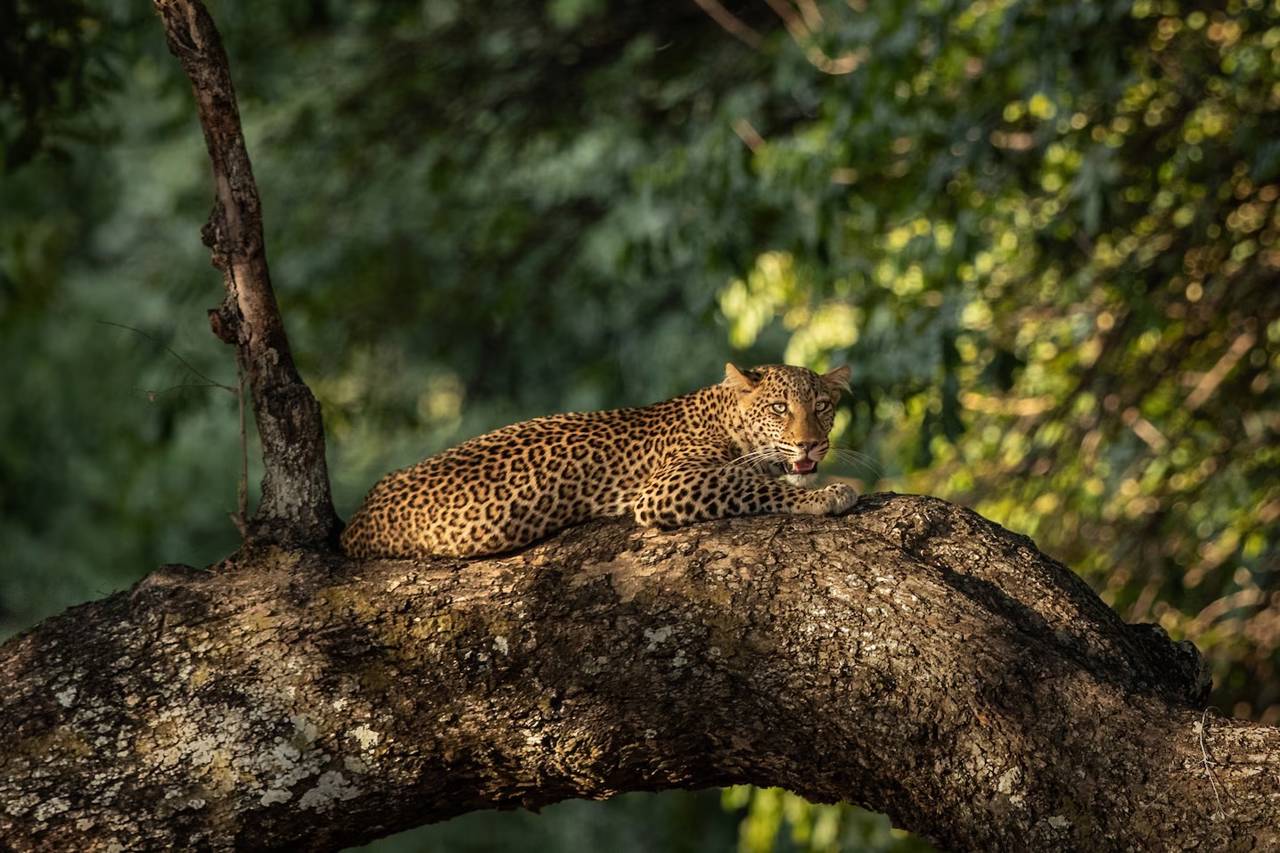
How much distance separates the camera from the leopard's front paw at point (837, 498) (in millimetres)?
5730

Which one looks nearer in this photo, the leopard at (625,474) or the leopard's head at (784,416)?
the leopard at (625,474)

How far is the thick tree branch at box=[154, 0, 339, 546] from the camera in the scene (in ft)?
19.6

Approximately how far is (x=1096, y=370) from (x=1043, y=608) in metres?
4.95

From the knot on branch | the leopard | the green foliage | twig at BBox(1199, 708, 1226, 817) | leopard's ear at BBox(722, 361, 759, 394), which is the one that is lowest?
twig at BBox(1199, 708, 1226, 817)

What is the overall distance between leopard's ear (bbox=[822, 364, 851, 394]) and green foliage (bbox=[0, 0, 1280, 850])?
37 centimetres

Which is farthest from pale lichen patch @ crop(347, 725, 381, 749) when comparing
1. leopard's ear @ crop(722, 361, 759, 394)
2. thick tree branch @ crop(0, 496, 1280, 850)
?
leopard's ear @ crop(722, 361, 759, 394)

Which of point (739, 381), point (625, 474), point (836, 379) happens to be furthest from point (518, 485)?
point (836, 379)

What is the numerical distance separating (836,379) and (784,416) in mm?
616

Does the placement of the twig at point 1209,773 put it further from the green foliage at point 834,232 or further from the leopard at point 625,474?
the green foliage at point 834,232

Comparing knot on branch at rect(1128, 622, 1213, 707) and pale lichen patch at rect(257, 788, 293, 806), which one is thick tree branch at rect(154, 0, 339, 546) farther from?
knot on branch at rect(1128, 622, 1213, 707)

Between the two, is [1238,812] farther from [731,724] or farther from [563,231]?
[563,231]

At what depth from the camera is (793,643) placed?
4961mm

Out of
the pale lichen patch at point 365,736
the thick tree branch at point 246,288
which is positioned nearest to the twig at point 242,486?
the thick tree branch at point 246,288

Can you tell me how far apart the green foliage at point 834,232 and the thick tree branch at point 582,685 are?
81.2 inches
